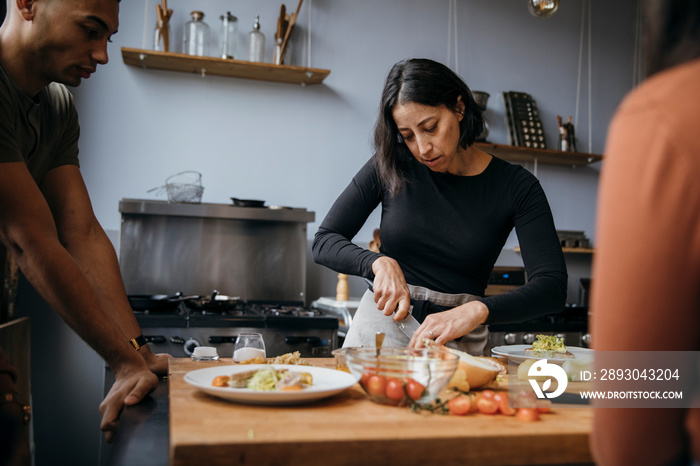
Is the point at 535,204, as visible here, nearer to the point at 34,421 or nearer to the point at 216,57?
the point at 216,57

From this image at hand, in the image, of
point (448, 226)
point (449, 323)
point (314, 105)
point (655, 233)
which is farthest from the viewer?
point (314, 105)

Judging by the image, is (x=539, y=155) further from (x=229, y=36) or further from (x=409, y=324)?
(x=409, y=324)

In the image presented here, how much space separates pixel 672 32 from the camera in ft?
1.76

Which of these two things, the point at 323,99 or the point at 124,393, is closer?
the point at 124,393

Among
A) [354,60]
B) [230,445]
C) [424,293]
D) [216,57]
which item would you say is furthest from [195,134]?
[230,445]

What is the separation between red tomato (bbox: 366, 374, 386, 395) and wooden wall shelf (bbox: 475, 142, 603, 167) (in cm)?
291

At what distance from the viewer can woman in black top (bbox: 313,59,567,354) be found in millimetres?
1676

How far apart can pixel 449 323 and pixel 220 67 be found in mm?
2410

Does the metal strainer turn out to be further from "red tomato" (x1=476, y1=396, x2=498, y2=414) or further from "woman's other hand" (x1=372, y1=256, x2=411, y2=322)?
"red tomato" (x1=476, y1=396, x2=498, y2=414)

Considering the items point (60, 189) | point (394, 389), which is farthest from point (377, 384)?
point (60, 189)

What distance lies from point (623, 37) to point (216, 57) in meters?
2.79

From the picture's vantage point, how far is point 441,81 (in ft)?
5.57

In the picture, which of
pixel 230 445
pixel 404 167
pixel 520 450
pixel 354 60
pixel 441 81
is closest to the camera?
pixel 230 445

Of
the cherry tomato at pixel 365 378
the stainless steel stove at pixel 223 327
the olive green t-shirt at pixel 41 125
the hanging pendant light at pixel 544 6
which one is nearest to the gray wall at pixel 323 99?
the stainless steel stove at pixel 223 327
